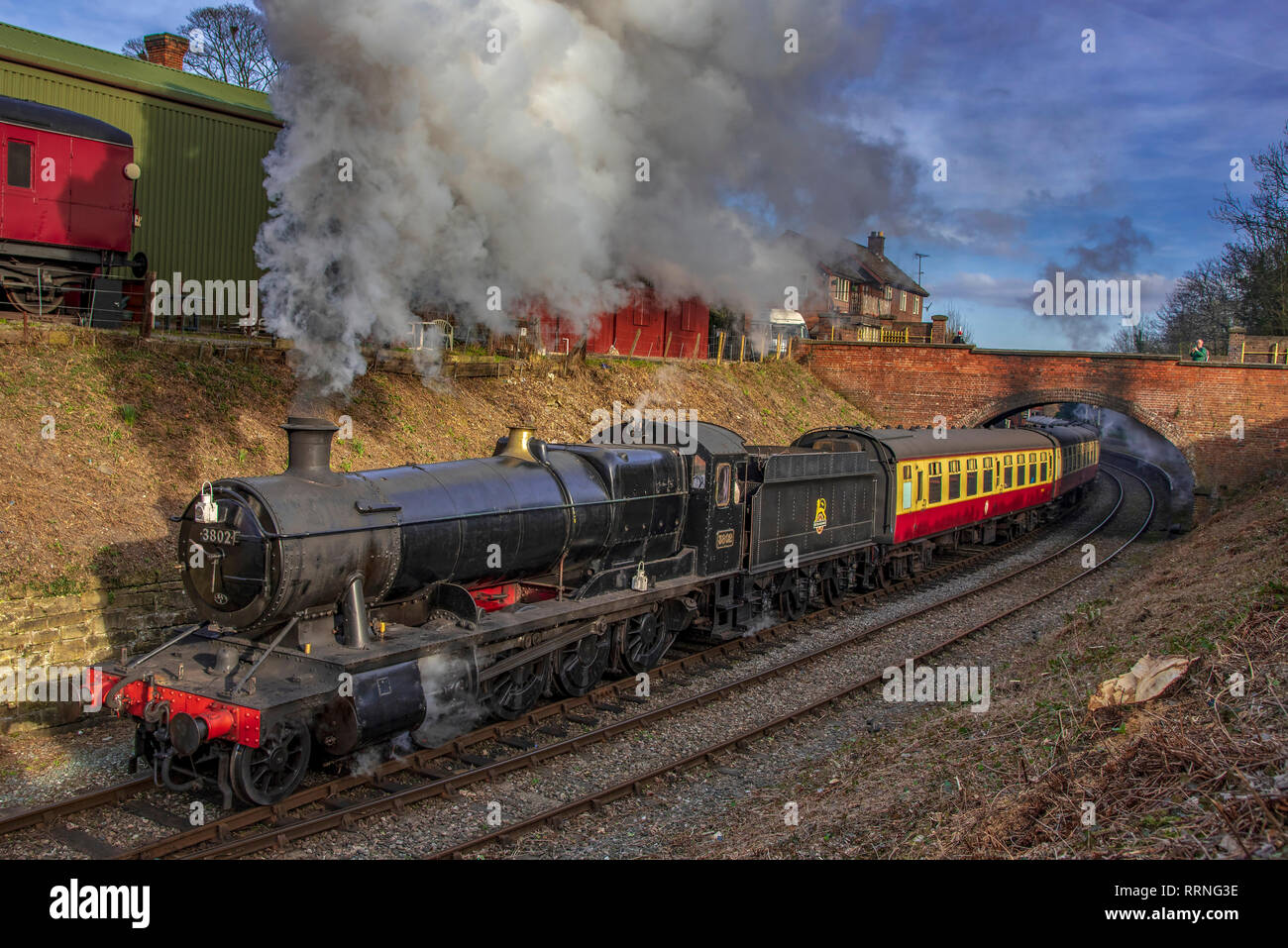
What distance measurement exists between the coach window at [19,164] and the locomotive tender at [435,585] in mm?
9815

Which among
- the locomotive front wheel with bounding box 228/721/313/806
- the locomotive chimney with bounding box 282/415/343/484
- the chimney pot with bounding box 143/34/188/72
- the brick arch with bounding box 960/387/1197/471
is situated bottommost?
the locomotive front wheel with bounding box 228/721/313/806

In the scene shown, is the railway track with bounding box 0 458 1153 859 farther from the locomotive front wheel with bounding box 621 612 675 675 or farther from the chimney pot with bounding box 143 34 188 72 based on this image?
the chimney pot with bounding box 143 34 188 72

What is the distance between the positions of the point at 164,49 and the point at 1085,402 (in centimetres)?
2714

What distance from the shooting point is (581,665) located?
9648mm

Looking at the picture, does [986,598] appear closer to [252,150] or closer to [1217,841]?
[1217,841]

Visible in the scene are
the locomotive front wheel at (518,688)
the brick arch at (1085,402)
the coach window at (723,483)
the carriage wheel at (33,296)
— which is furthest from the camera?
the brick arch at (1085,402)

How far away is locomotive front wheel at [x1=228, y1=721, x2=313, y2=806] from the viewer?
654 cm

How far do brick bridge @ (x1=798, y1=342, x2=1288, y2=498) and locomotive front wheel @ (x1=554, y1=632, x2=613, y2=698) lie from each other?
75.1 feet

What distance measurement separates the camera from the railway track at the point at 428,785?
6.43 meters

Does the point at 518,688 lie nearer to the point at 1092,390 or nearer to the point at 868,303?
the point at 1092,390

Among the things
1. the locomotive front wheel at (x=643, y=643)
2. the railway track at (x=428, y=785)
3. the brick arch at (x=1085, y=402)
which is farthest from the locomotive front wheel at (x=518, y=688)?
the brick arch at (x=1085, y=402)

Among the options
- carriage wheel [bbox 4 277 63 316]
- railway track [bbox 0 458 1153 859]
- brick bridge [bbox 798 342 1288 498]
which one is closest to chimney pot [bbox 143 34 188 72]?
carriage wheel [bbox 4 277 63 316]

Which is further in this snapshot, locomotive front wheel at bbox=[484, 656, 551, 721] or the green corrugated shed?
the green corrugated shed

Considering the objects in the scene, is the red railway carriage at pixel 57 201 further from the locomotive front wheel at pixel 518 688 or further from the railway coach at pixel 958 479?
the railway coach at pixel 958 479
